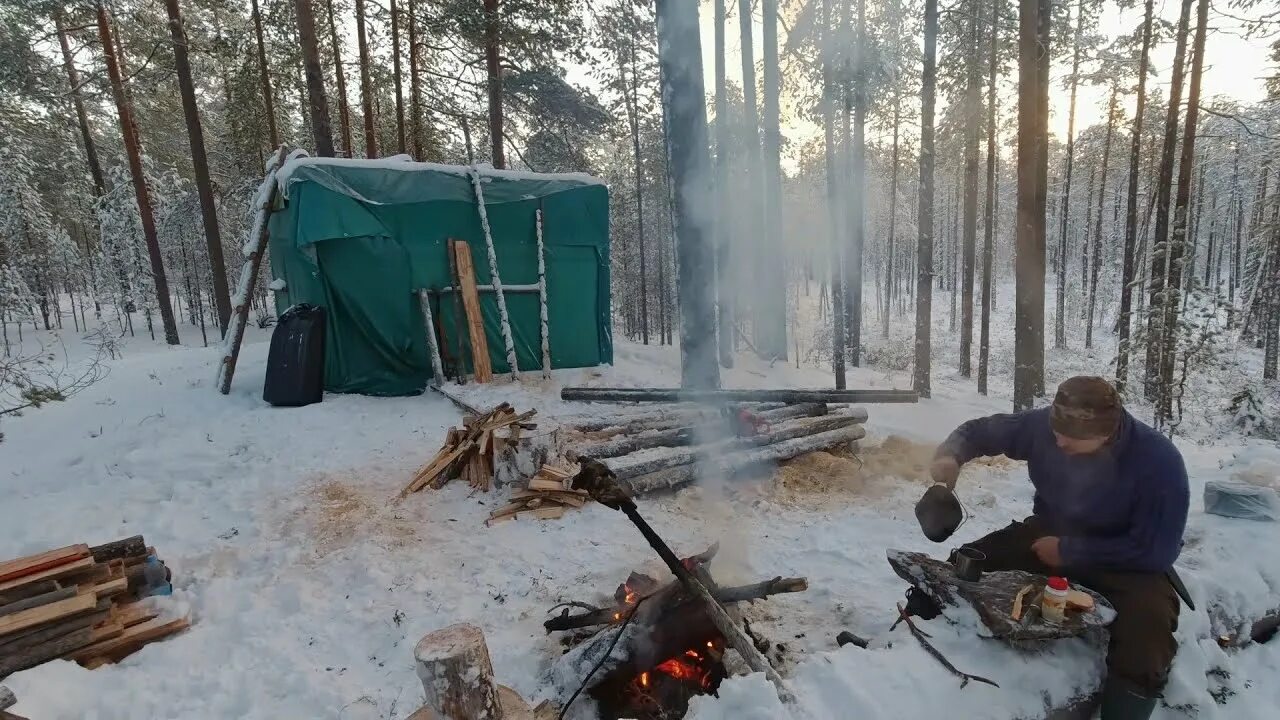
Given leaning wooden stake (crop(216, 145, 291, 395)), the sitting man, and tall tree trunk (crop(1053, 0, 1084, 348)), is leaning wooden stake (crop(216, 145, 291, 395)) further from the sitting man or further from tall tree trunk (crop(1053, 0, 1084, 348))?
tall tree trunk (crop(1053, 0, 1084, 348))

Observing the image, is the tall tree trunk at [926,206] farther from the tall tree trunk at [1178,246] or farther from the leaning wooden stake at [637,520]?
the leaning wooden stake at [637,520]

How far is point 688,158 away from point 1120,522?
195 inches

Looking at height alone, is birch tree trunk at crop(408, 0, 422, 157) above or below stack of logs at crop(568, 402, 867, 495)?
above

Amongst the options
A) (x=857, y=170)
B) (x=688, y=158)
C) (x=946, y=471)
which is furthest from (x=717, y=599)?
(x=857, y=170)

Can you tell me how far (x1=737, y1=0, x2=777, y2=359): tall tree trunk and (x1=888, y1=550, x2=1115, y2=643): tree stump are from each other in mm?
13970

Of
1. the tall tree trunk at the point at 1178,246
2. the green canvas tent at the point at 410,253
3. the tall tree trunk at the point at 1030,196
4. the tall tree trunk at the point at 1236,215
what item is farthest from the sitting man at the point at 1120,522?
the tall tree trunk at the point at 1236,215

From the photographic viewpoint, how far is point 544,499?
17.8 feet

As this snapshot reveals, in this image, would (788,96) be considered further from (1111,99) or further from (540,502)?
(540,502)

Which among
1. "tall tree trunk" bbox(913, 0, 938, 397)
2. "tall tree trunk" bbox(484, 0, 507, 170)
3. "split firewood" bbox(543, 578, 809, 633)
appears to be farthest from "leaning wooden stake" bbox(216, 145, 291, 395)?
"tall tree trunk" bbox(913, 0, 938, 397)

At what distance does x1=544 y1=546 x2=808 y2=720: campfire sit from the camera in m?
3.06

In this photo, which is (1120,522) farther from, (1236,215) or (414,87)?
(1236,215)

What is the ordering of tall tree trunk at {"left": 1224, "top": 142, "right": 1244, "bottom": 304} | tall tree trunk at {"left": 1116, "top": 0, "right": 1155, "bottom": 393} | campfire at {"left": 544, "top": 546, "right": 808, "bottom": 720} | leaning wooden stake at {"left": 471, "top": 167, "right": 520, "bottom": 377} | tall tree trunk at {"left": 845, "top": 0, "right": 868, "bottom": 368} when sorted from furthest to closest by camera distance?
tall tree trunk at {"left": 1224, "top": 142, "right": 1244, "bottom": 304} < tall tree trunk at {"left": 1116, "top": 0, "right": 1155, "bottom": 393} < tall tree trunk at {"left": 845, "top": 0, "right": 868, "bottom": 368} < leaning wooden stake at {"left": 471, "top": 167, "right": 520, "bottom": 377} < campfire at {"left": 544, "top": 546, "right": 808, "bottom": 720}

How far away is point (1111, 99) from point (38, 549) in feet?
99.1

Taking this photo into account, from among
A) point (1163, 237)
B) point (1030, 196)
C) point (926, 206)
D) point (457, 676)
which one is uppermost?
point (926, 206)
